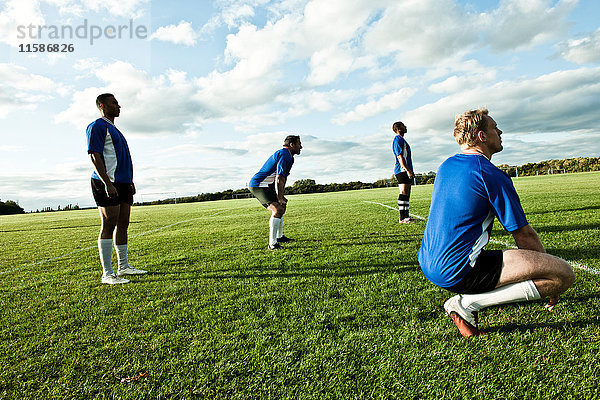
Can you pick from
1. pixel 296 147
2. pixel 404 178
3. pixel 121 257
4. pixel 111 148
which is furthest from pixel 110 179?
pixel 404 178

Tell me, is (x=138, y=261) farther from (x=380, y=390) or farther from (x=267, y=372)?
(x=380, y=390)

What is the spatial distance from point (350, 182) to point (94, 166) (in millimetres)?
56328

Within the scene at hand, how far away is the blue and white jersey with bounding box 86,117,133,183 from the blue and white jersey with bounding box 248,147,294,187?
2428 millimetres

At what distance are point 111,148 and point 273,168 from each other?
2913 millimetres

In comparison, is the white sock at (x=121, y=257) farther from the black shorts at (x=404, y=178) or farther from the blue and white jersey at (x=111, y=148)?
the black shorts at (x=404, y=178)

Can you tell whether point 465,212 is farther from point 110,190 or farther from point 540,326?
point 110,190

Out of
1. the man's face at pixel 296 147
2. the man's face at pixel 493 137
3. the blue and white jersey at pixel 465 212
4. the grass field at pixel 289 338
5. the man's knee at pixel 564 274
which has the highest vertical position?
the man's face at pixel 296 147

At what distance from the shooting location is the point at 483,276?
96.5 inches

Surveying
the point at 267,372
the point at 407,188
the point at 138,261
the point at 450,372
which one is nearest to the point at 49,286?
the point at 138,261

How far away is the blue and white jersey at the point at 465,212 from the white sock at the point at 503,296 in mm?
200

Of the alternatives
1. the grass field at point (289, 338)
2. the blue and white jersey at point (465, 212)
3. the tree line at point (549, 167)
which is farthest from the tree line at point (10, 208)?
the tree line at point (549, 167)

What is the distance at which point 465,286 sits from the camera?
249cm

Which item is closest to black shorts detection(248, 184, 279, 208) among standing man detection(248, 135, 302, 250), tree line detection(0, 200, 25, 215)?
standing man detection(248, 135, 302, 250)

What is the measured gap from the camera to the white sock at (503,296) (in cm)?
239
